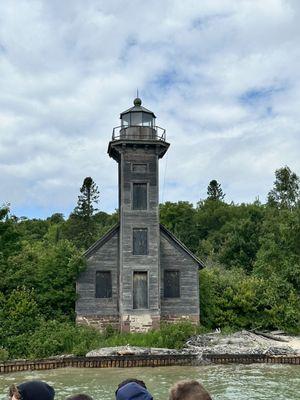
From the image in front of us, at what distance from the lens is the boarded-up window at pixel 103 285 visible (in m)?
27.8

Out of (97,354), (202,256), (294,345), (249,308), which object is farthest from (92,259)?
(202,256)

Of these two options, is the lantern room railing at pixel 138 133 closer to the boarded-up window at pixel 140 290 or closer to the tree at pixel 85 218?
the boarded-up window at pixel 140 290

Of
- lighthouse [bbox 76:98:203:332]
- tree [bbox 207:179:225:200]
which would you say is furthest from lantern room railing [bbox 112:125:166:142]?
tree [bbox 207:179:225:200]

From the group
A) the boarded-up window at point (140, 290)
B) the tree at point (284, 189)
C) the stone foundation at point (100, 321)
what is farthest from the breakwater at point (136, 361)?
the tree at point (284, 189)

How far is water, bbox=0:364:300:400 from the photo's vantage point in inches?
623

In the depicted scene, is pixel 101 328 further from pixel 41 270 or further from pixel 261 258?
pixel 261 258

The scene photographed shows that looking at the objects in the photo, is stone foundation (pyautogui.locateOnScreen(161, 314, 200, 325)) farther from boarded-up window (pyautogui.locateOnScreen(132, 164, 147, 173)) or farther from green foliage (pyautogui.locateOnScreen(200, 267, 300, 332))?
boarded-up window (pyautogui.locateOnScreen(132, 164, 147, 173))

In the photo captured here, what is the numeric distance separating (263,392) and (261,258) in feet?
78.0

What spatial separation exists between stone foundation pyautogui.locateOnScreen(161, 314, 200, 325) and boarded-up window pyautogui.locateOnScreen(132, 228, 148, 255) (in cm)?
361

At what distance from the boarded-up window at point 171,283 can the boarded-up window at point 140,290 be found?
1.50 meters

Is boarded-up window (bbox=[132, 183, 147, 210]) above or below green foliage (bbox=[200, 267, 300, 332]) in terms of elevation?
above

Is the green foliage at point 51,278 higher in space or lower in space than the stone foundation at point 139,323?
higher

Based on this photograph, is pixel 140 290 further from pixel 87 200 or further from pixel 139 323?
pixel 87 200

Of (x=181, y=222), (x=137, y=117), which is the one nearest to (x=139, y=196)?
(x=137, y=117)
